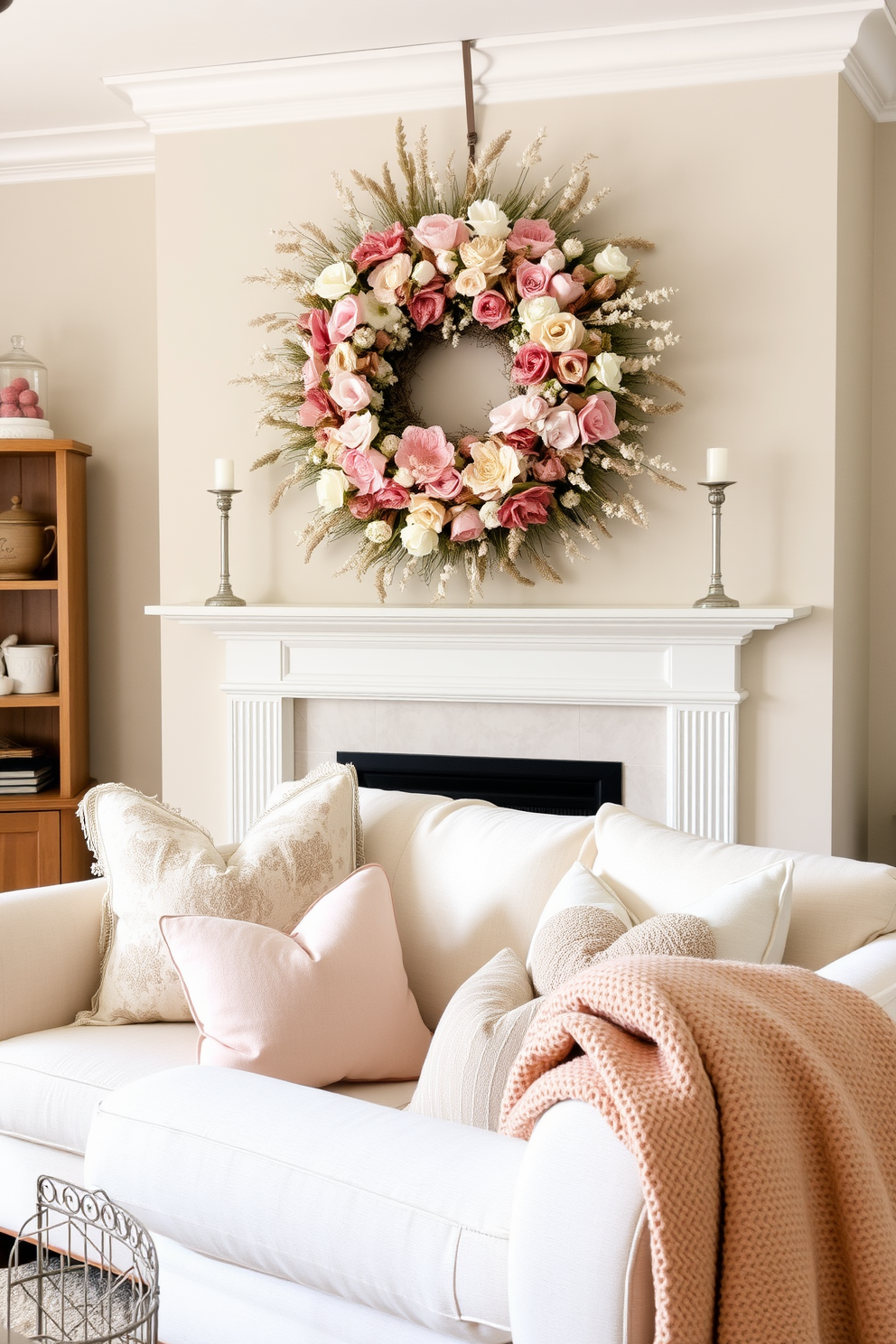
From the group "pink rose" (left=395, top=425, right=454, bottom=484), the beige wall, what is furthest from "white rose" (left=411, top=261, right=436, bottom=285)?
the beige wall

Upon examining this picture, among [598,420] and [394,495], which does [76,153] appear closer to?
[394,495]

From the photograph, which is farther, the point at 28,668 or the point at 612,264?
the point at 28,668

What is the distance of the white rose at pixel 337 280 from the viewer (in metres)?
3.25

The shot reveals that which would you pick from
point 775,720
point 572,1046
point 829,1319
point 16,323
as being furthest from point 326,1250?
point 16,323

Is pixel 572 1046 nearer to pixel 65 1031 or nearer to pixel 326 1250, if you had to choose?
pixel 326 1250

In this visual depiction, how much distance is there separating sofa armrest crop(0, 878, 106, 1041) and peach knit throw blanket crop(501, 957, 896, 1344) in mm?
1084

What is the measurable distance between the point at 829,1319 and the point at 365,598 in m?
2.56

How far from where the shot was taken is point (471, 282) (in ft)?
10.4

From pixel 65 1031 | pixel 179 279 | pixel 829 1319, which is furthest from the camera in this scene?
pixel 179 279

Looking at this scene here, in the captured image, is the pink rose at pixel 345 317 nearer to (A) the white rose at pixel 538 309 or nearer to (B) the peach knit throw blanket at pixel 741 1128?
(A) the white rose at pixel 538 309

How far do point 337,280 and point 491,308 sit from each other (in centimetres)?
43

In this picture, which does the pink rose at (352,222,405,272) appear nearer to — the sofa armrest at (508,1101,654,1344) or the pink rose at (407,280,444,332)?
the pink rose at (407,280,444,332)

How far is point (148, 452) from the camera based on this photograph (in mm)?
4121

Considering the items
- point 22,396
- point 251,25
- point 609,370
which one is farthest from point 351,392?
point 22,396
